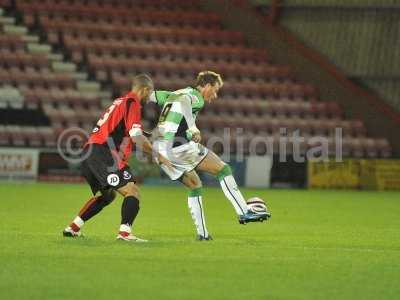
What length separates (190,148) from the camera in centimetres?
1119

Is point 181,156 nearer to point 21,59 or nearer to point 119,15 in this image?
point 21,59

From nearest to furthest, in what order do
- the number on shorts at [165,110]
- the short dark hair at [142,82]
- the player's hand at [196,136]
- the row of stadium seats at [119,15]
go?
the player's hand at [196,136] < the short dark hair at [142,82] < the number on shorts at [165,110] < the row of stadium seats at [119,15]

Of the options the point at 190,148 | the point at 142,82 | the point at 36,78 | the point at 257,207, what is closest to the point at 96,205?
the point at 190,148

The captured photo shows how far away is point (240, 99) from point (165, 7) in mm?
4396

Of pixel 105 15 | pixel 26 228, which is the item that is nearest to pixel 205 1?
pixel 105 15

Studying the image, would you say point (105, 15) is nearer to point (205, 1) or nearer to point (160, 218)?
point (205, 1)

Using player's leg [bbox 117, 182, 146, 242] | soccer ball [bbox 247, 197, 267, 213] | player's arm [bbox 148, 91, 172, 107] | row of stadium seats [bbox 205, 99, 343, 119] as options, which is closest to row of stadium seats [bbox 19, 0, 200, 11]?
row of stadium seats [bbox 205, 99, 343, 119]

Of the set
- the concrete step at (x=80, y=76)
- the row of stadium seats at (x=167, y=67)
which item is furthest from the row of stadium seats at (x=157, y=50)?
the concrete step at (x=80, y=76)

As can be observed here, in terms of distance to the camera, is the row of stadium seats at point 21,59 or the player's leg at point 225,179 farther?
the row of stadium seats at point 21,59

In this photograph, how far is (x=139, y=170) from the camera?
2525 cm

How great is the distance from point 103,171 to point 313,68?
19519mm

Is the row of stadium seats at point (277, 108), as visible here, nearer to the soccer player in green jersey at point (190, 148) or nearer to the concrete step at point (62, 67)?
the concrete step at point (62, 67)

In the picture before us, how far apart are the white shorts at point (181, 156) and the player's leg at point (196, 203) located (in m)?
0.11

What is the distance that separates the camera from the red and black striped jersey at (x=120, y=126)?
10.7 m
